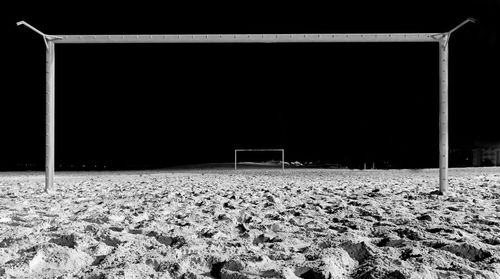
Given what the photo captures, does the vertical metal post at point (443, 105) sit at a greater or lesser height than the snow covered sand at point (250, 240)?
greater

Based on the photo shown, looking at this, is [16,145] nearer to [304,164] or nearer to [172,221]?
[304,164]

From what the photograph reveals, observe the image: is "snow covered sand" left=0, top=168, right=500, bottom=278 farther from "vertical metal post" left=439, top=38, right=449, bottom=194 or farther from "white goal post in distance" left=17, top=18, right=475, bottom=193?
"white goal post in distance" left=17, top=18, right=475, bottom=193

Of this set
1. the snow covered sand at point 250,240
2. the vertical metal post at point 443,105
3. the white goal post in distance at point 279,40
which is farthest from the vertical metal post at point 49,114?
the vertical metal post at point 443,105

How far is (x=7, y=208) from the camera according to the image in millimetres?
4430

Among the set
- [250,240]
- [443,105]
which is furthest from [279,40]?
[250,240]

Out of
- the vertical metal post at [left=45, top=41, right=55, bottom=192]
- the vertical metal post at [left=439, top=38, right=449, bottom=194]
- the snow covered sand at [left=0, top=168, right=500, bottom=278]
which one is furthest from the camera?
the vertical metal post at [left=45, top=41, right=55, bottom=192]

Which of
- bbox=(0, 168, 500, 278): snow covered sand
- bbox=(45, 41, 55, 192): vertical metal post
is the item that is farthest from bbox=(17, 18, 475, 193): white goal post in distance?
bbox=(0, 168, 500, 278): snow covered sand

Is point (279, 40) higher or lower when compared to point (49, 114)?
higher

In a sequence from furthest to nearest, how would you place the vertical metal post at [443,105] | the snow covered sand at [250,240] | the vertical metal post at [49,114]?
the vertical metal post at [49,114] → the vertical metal post at [443,105] → the snow covered sand at [250,240]

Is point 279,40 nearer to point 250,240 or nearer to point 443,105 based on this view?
point 443,105

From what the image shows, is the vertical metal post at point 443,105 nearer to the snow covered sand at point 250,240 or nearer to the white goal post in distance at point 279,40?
the white goal post in distance at point 279,40

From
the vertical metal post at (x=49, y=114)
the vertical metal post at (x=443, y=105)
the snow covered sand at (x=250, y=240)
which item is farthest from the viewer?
the vertical metal post at (x=49, y=114)

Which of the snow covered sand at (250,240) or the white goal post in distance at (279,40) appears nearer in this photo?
the snow covered sand at (250,240)

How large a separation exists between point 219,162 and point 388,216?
19127 mm
